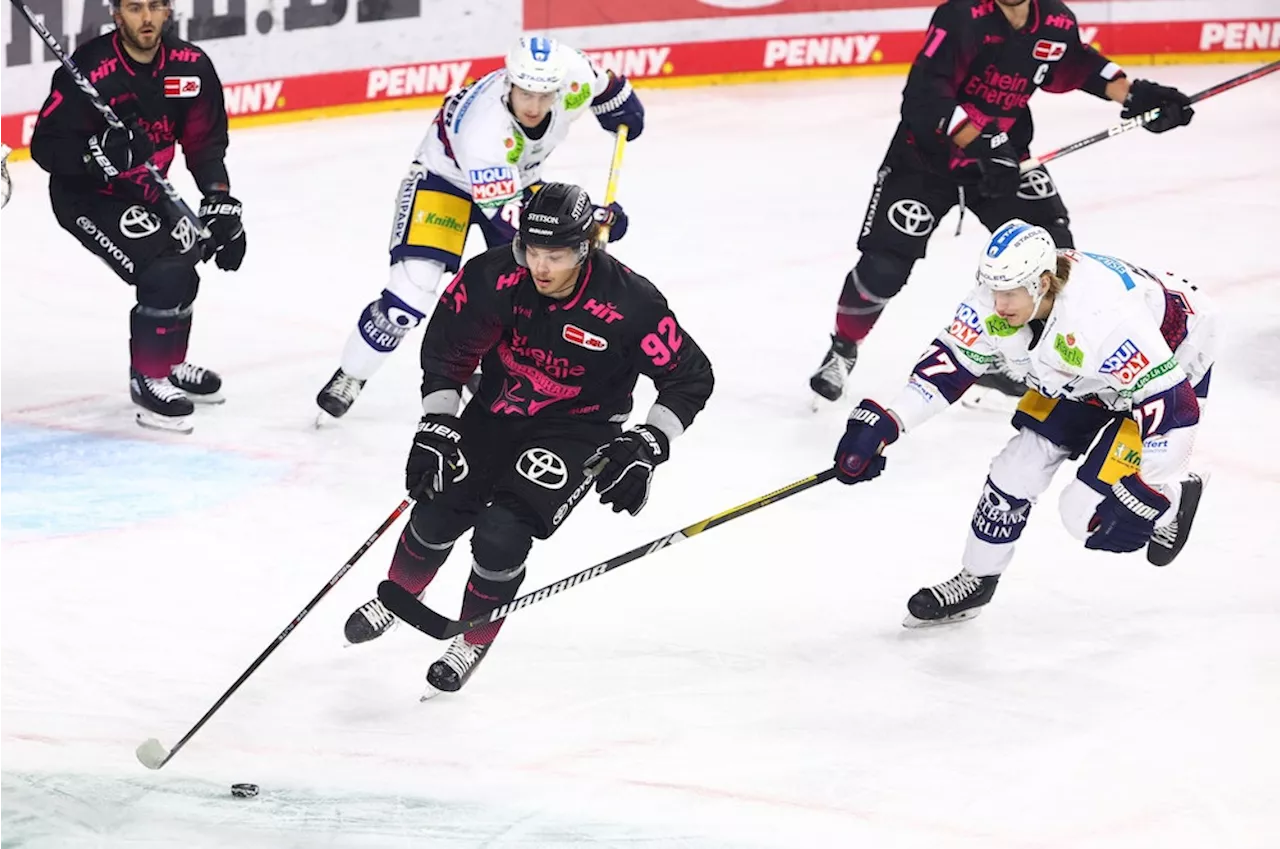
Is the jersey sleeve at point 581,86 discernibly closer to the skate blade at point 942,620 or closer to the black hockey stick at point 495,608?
the black hockey stick at point 495,608

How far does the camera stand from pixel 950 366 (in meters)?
Answer: 4.46

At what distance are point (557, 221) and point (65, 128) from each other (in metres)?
2.48

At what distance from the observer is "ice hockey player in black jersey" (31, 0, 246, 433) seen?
580cm

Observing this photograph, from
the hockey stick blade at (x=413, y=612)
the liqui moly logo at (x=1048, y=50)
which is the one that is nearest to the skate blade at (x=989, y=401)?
the liqui moly logo at (x=1048, y=50)

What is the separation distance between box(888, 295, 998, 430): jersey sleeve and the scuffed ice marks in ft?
3.88

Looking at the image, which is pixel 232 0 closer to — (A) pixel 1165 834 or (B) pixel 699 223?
(B) pixel 699 223

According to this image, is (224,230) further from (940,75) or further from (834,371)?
(940,75)

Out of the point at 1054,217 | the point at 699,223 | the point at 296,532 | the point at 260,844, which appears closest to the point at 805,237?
the point at 699,223

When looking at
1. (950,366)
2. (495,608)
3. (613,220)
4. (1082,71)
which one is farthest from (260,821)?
(1082,71)

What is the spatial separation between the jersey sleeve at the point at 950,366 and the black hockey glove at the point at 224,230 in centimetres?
243

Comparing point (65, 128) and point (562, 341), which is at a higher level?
point (562, 341)

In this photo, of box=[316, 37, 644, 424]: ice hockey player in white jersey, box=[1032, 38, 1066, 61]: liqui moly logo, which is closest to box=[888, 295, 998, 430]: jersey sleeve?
box=[316, 37, 644, 424]: ice hockey player in white jersey

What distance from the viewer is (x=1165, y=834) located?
12.6 ft

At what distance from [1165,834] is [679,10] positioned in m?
7.38
